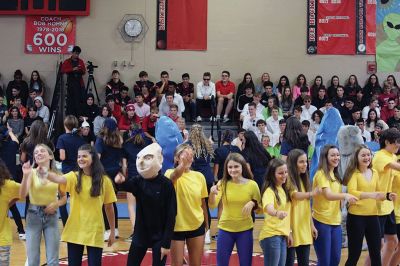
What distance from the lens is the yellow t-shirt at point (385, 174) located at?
6500 mm

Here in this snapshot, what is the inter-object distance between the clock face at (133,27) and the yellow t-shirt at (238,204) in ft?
37.2

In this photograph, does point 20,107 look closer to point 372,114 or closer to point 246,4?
point 246,4

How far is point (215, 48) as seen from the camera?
1697cm

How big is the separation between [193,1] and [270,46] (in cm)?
235

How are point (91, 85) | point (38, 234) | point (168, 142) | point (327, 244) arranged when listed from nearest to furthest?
point (38, 234)
point (327, 244)
point (168, 142)
point (91, 85)

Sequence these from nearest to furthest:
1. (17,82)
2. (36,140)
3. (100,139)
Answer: (36,140) < (100,139) < (17,82)

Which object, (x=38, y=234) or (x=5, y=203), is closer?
(x=5, y=203)

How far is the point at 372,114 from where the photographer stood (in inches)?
571

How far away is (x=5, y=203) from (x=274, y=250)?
2429 millimetres

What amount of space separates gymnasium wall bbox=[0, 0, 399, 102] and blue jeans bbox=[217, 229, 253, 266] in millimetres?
11129

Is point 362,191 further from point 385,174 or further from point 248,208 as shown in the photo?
point 248,208

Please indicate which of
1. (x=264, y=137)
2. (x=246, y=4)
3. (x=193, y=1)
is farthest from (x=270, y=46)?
(x=264, y=137)

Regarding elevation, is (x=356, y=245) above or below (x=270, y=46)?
below

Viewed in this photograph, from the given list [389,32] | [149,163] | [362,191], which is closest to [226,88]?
[389,32]
